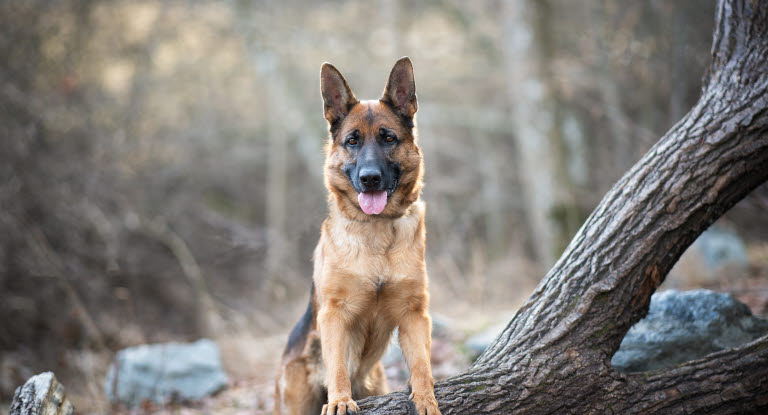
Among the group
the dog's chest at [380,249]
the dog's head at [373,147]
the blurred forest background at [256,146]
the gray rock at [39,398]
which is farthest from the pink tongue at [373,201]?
the blurred forest background at [256,146]

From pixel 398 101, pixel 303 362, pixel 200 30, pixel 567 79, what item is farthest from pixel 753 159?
pixel 200 30

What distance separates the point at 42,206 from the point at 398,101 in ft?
26.2

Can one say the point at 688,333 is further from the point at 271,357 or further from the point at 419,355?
the point at 271,357

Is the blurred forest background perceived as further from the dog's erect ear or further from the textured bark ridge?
the dog's erect ear

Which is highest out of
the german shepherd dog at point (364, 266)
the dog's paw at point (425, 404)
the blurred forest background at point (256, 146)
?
the blurred forest background at point (256, 146)

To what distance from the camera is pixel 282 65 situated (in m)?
13.2

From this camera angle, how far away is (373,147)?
3.78 metres

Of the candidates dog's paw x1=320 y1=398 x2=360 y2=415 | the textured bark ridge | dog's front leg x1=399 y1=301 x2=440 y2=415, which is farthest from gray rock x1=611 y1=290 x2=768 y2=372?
dog's paw x1=320 y1=398 x2=360 y2=415

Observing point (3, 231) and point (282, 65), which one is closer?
point (3, 231)

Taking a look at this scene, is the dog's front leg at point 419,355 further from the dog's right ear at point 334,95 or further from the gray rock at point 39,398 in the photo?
the gray rock at point 39,398

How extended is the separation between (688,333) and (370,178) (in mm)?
2971

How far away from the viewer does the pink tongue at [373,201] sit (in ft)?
11.9

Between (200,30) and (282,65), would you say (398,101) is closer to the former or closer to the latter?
(282,65)

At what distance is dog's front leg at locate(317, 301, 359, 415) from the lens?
3.25 metres
